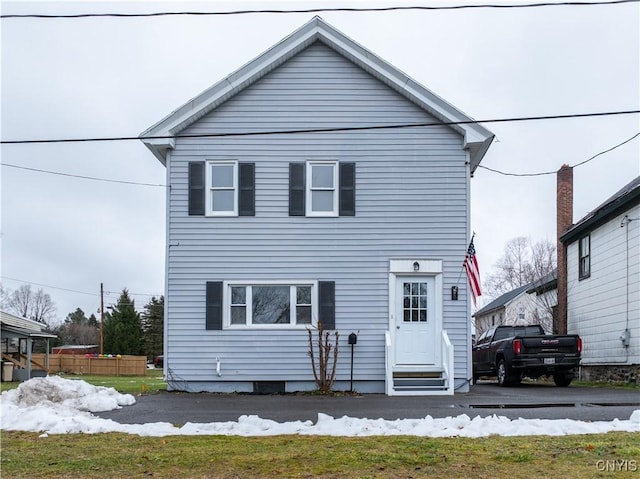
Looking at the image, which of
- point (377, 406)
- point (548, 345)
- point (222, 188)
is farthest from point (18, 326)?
point (377, 406)

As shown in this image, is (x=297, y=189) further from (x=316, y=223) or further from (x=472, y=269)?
(x=472, y=269)

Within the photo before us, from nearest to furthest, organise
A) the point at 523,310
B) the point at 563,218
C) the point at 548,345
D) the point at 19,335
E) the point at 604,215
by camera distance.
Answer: the point at 548,345
the point at 604,215
the point at 563,218
the point at 19,335
the point at 523,310

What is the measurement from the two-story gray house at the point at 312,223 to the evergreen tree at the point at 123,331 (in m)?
51.0

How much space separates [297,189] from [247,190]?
1.13 meters

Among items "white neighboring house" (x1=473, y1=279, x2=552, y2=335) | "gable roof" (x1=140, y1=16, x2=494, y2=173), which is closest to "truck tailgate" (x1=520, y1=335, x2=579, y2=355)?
"gable roof" (x1=140, y1=16, x2=494, y2=173)

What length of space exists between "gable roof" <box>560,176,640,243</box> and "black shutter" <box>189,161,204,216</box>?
999 centimetres

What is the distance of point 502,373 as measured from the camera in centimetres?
1827

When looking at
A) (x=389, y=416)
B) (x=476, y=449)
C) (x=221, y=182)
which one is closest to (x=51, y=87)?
(x=221, y=182)

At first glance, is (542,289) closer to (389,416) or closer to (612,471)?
(389,416)

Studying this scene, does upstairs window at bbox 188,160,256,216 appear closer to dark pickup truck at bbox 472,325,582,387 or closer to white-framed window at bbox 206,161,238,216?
white-framed window at bbox 206,161,238,216

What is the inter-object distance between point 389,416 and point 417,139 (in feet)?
25.5

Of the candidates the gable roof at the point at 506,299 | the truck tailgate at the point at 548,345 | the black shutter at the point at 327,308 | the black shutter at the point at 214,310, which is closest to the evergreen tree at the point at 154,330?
the gable roof at the point at 506,299

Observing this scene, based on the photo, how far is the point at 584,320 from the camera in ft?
73.7

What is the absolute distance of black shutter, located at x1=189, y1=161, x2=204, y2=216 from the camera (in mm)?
16625
